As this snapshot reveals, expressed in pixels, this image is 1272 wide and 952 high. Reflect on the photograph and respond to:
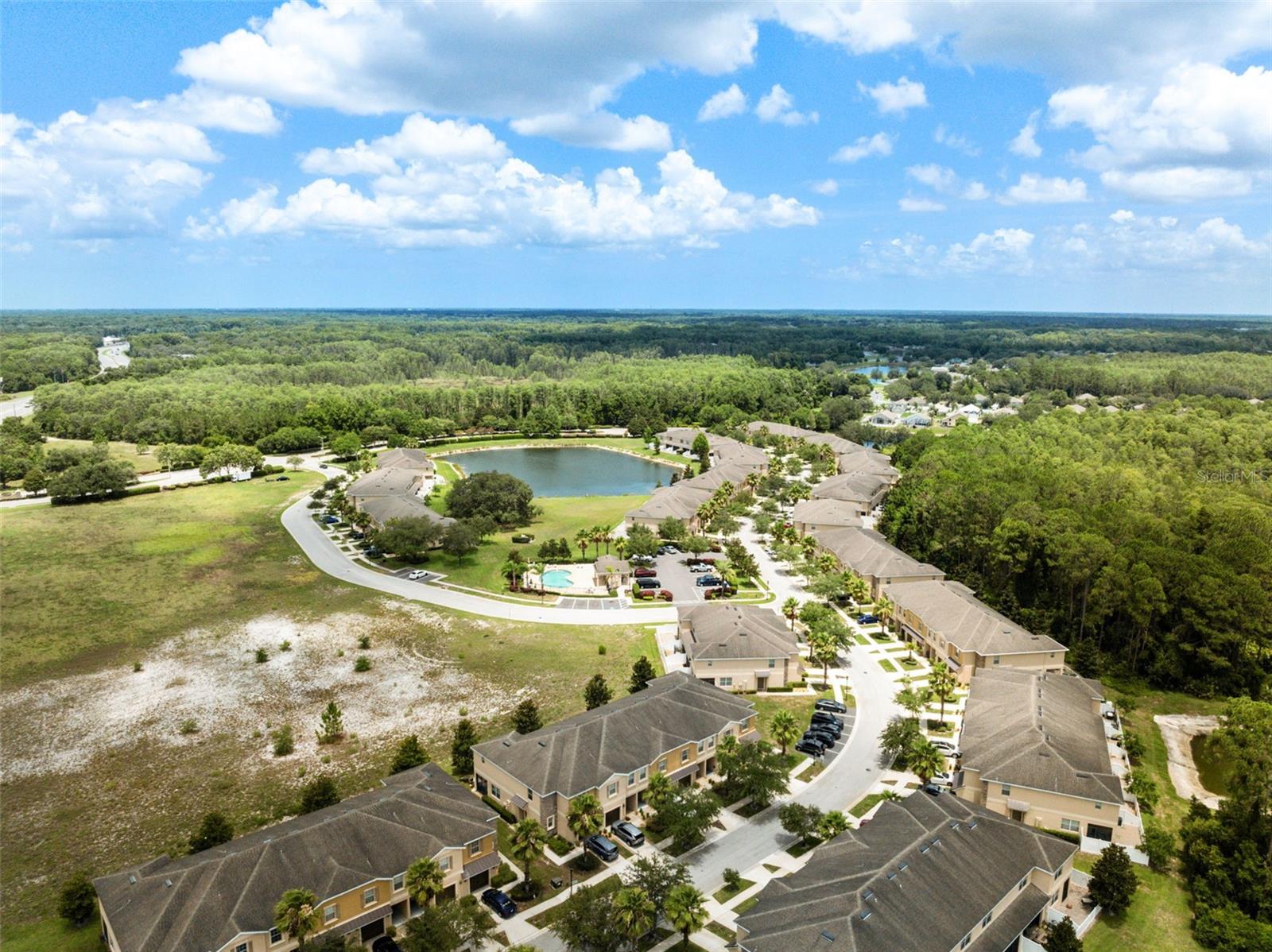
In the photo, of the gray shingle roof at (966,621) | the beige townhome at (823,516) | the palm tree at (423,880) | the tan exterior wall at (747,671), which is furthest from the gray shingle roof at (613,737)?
the beige townhome at (823,516)

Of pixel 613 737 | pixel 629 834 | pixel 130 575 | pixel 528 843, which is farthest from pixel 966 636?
pixel 130 575

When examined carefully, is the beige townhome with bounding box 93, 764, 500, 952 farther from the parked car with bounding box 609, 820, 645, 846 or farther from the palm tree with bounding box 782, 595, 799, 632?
the palm tree with bounding box 782, 595, 799, 632

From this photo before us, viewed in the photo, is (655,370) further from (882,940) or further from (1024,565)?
(882,940)

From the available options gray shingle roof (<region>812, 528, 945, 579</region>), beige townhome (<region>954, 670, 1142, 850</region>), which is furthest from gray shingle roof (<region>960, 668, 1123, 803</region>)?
gray shingle roof (<region>812, 528, 945, 579</region>)

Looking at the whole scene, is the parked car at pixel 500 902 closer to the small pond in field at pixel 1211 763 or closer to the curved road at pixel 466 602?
the curved road at pixel 466 602

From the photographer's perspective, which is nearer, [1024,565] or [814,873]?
[814,873]

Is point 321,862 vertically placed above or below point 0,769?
above

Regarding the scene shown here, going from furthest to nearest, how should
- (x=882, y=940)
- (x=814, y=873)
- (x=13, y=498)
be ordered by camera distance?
(x=13, y=498) → (x=814, y=873) → (x=882, y=940)

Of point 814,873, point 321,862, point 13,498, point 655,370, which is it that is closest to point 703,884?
point 814,873
